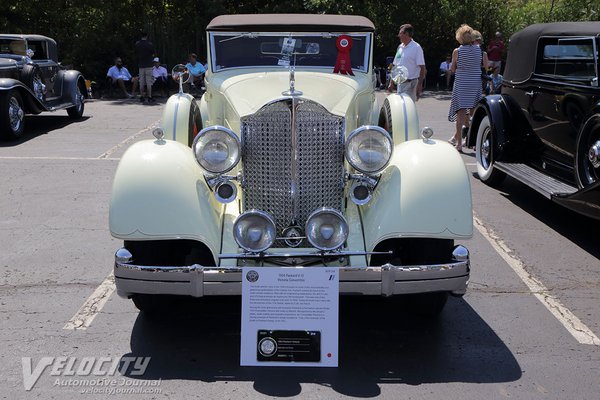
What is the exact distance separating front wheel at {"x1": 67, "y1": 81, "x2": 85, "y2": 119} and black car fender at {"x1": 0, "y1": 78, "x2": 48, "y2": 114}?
1.41 m

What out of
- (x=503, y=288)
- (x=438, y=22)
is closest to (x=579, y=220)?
(x=503, y=288)

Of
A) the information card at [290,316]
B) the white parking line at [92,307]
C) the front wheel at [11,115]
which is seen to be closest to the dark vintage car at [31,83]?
the front wheel at [11,115]

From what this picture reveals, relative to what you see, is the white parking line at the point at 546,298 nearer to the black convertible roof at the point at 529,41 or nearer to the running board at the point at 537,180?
the running board at the point at 537,180

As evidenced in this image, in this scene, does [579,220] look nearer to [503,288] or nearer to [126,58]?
[503,288]

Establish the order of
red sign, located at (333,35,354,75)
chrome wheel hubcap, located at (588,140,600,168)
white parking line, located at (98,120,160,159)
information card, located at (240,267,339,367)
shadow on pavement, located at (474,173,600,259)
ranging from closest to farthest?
information card, located at (240,267,339,367), red sign, located at (333,35,354,75), chrome wheel hubcap, located at (588,140,600,168), shadow on pavement, located at (474,173,600,259), white parking line, located at (98,120,160,159)

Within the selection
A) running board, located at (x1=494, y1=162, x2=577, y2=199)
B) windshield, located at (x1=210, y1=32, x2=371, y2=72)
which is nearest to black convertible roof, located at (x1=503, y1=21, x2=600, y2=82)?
running board, located at (x1=494, y1=162, x2=577, y2=199)

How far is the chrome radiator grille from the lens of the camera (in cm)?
378

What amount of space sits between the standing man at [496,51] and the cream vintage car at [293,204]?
16.1m

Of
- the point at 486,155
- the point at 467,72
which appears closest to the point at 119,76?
the point at 467,72

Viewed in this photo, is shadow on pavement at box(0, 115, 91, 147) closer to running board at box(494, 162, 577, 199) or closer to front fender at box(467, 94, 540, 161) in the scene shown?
front fender at box(467, 94, 540, 161)

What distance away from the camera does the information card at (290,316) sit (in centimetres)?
337

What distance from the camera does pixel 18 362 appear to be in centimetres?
363

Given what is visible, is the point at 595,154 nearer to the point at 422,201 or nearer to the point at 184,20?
the point at 422,201

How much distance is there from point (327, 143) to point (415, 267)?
898 millimetres
